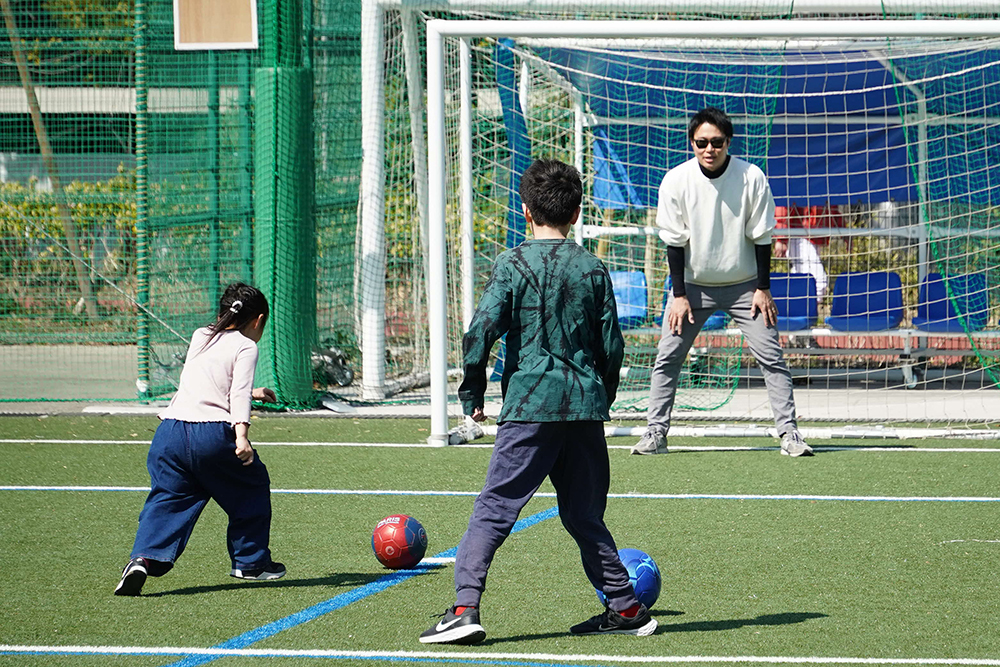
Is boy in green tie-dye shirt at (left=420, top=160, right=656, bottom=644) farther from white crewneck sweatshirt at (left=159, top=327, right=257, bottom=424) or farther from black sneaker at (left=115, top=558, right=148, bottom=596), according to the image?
black sneaker at (left=115, top=558, right=148, bottom=596)

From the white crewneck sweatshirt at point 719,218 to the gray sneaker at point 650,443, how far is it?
3.46ft

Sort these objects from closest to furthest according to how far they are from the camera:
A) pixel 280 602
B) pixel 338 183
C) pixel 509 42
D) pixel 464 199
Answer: pixel 280 602 → pixel 464 199 → pixel 338 183 → pixel 509 42

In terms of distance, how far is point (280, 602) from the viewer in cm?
467

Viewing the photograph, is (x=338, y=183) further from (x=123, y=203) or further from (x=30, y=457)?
(x=30, y=457)

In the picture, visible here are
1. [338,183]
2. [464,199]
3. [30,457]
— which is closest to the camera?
[30,457]

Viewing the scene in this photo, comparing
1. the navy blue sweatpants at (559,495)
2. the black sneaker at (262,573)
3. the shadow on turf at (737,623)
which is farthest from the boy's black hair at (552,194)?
the black sneaker at (262,573)

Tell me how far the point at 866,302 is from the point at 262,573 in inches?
362

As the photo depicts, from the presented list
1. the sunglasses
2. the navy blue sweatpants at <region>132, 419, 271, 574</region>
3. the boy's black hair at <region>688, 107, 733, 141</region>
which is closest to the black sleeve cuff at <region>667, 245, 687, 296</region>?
the sunglasses

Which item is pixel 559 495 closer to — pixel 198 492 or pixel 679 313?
pixel 198 492

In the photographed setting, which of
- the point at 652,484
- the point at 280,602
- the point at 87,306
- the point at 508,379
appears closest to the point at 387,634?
the point at 280,602

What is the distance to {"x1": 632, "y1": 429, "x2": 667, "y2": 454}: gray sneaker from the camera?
829cm

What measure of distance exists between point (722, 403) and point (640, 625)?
6628 millimetres

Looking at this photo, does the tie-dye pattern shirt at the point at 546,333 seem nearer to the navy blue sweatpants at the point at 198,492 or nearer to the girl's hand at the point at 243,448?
the girl's hand at the point at 243,448

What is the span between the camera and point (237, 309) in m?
5.03
